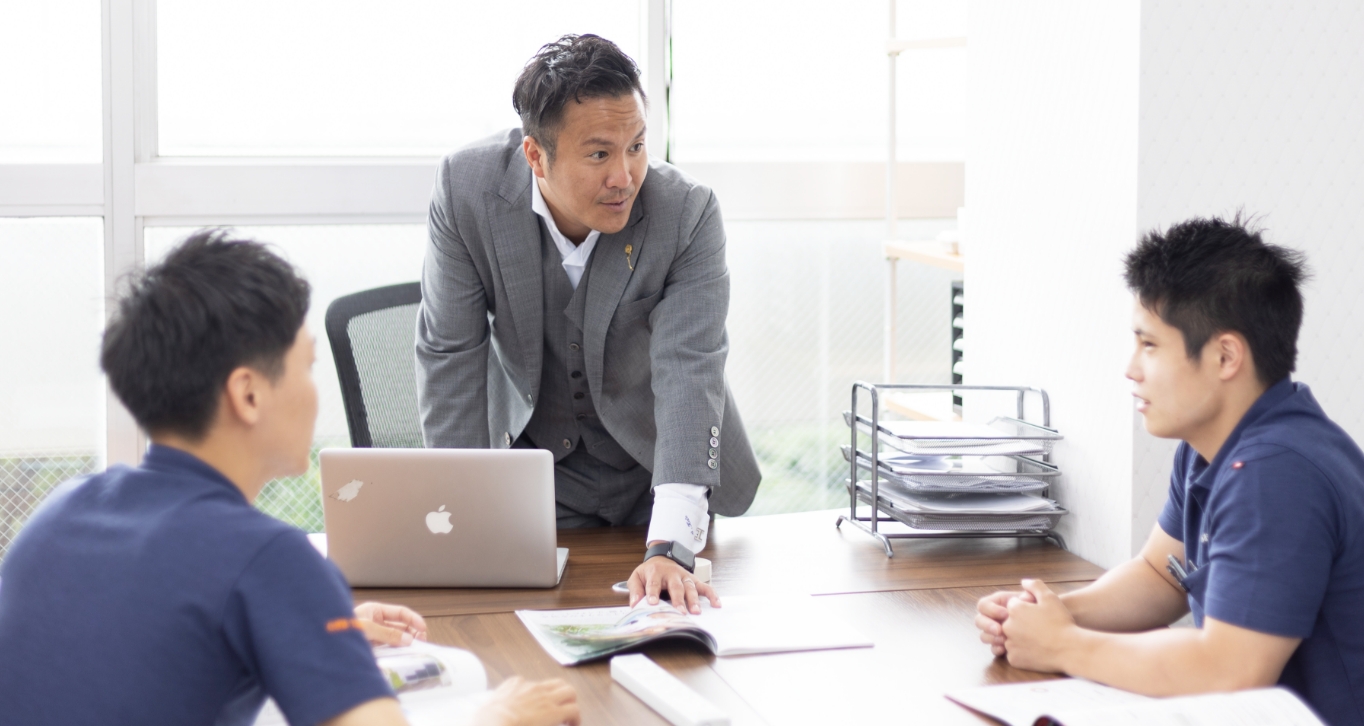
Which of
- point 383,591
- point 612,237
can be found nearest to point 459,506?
point 383,591

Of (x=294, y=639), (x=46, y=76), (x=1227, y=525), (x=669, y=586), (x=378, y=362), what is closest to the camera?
(x=294, y=639)

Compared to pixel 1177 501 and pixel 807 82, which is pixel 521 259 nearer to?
pixel 1177 501

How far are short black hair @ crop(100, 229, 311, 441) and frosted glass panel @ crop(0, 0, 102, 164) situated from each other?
6.48 feet

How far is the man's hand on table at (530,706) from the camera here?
3.64 feet

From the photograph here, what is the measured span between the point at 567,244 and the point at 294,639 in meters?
1.22

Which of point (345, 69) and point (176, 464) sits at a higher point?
point (345, 69)

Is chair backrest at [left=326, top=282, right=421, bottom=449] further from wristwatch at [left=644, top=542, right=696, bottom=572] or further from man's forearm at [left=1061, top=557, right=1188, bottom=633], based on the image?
man's forearm at [left=1061, top=557, right=1188, bottom=633]

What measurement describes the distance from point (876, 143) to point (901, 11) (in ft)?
1.16

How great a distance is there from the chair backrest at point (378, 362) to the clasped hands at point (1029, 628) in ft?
4.20

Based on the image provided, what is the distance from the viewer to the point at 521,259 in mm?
2002

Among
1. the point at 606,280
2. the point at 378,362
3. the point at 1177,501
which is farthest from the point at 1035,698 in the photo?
the point at 378,362

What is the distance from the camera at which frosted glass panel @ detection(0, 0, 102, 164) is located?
8.82 feet

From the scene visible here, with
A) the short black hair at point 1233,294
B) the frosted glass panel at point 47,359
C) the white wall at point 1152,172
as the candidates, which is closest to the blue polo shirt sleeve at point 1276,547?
the short black hair at point 1233,294

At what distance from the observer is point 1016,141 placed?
2.10 meters
